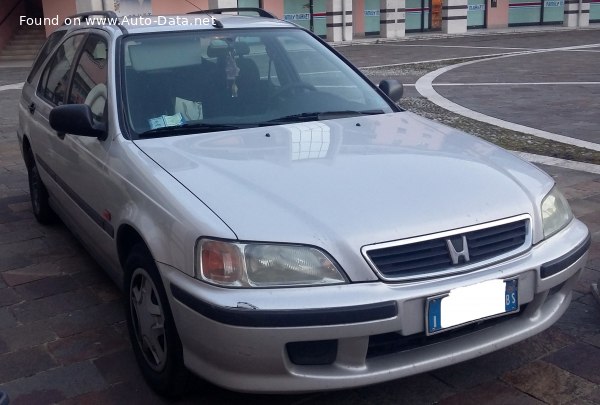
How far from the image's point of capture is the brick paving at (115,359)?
3248mm

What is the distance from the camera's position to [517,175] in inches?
134

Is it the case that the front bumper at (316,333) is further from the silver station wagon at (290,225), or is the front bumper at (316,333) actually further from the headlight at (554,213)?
the headlight at (554,213)

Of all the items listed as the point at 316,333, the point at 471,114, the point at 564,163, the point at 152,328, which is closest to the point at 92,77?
the point at 152,328

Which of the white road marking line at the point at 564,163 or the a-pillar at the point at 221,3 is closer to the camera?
the white road marking line at the point at 564,163

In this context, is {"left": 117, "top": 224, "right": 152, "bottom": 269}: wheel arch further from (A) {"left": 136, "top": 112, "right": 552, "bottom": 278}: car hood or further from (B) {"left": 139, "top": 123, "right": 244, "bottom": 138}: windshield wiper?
(B) {"left": 139, "top": 123, "right": 244, "bottom": 138}: windshield wiper

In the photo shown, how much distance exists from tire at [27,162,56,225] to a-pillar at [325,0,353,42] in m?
21.1

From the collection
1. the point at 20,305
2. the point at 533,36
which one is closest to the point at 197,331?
the point at 20,305

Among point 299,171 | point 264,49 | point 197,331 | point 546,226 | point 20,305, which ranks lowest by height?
point 20,305

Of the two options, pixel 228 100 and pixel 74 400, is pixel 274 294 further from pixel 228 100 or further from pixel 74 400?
pixel 228 100

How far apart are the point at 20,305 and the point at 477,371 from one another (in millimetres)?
2577

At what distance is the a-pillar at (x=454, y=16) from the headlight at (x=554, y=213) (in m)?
26.1

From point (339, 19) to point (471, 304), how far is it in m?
24.2

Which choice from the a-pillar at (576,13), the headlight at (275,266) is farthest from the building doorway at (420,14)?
the headlight at (275,266)

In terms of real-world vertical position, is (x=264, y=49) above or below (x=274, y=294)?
above
